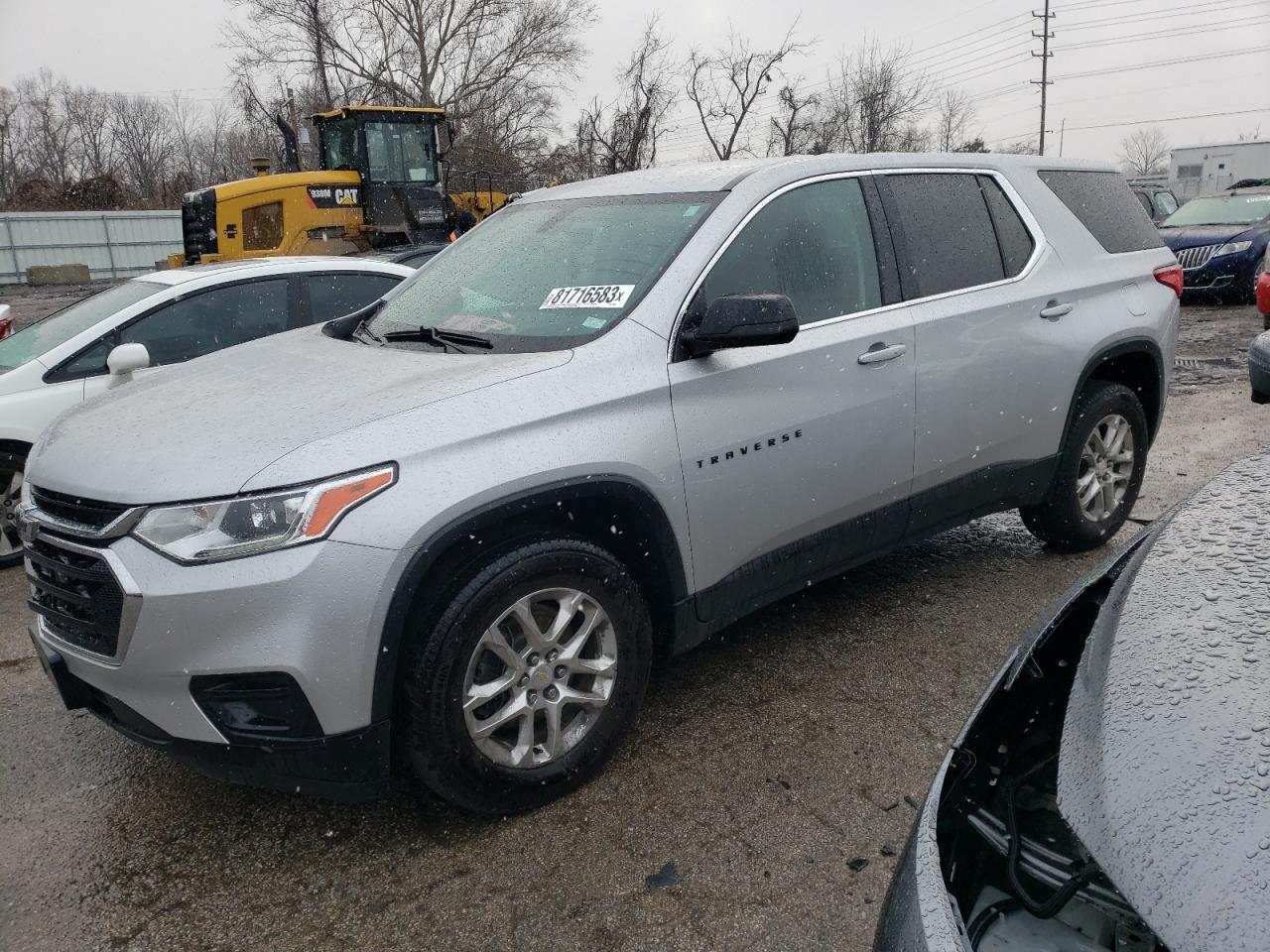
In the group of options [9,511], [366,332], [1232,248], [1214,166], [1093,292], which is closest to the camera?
[366,332]

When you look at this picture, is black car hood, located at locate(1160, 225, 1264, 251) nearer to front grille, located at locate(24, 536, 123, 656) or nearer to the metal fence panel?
front grille, located at locate(24, 536, 123, 656)

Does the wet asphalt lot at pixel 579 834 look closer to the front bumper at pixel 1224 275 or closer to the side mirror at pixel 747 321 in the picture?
the side mirror at pixel 747 321

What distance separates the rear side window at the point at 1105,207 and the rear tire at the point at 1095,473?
693 millimetres

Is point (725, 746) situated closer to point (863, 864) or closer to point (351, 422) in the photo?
point (863, 864)

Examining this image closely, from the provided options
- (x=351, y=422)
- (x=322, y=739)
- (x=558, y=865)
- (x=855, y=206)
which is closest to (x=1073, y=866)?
(x=558, y=865)

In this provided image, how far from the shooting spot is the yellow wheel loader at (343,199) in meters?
12.9

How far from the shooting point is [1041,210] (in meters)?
4.20

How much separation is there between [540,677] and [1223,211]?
1585 cm

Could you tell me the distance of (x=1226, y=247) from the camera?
13711 mm

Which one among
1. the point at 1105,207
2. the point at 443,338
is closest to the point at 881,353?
the point at 443,338

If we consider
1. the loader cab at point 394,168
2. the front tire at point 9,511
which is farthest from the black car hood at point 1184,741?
the loader cab at point 394,168

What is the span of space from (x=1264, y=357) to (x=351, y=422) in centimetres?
373

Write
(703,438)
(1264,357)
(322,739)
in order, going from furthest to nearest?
(1264,357)
(703,438)
(322,739)

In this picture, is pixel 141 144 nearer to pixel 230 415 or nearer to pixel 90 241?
pixel 90 241
